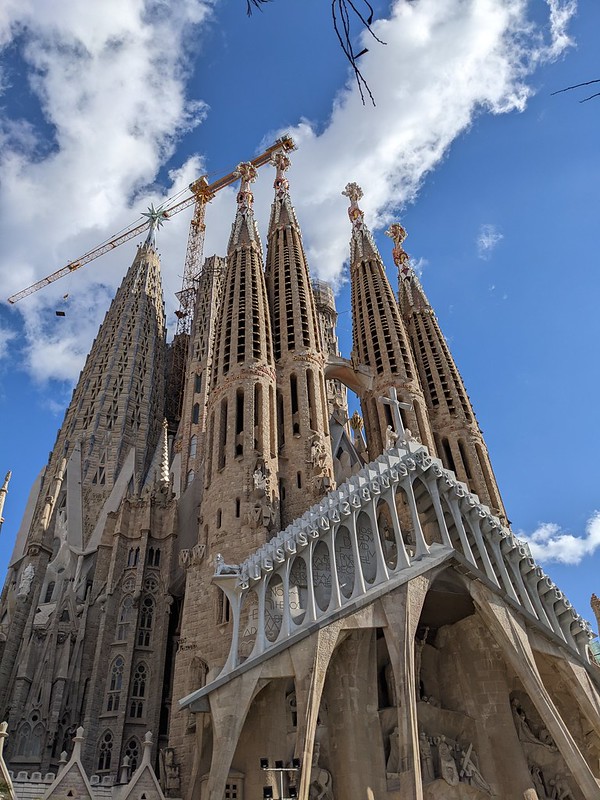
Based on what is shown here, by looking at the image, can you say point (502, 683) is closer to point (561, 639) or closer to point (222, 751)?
point (561, 639)

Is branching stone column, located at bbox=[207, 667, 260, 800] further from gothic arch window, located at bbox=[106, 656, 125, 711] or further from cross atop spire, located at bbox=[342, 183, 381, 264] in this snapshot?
cross atop spire, located at bbox=[342, 183, 381, 264]

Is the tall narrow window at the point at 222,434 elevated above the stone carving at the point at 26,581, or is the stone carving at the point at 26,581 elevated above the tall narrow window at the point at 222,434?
the tall narrow window at the point at 222,434

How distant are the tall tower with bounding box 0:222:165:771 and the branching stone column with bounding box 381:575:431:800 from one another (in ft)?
47.0

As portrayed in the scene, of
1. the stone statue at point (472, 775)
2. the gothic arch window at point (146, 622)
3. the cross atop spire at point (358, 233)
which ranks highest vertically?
the cross atop spire at point (358, 233)

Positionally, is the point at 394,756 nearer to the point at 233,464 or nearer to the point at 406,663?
the point at 406,663

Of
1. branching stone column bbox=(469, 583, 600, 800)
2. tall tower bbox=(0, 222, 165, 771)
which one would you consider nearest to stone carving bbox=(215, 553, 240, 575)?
branching stone column bbox=(469, 583, 600, 800)

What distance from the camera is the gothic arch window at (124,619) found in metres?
26.7

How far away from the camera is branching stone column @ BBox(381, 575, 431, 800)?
52.1 ft

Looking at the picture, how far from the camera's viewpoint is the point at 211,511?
2483 cm

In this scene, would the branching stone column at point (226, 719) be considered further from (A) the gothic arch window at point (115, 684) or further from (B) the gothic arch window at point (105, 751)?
(A) the gothic arch window at point (115, 684)

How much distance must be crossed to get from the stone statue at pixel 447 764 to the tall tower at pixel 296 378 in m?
10.0

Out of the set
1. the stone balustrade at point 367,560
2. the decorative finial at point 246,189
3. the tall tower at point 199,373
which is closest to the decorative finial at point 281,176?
the decorative finial at point 246,189

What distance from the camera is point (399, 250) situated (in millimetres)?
50062

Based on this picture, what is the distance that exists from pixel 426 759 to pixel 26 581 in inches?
764
